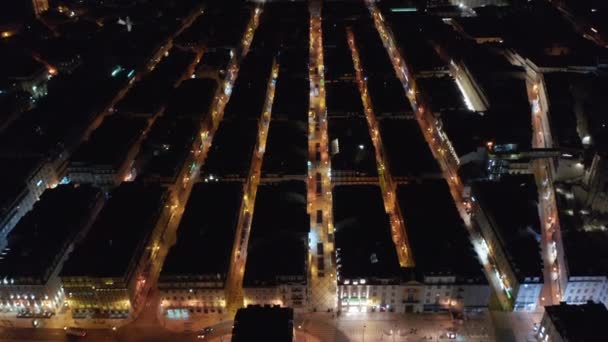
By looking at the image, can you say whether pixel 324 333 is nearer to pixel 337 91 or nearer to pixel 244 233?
pixel 244 233

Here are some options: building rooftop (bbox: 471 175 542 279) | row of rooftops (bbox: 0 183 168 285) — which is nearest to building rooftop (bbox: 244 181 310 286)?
row of rooftops (bbox: 0 183 168 285)

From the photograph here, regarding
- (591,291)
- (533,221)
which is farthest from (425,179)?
(591,291)

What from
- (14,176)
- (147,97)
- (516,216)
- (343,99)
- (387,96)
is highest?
(516,216)

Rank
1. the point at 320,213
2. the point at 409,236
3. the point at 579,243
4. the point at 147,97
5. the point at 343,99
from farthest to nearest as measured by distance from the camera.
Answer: the point at 147,97
the point at 343,99
the point at 320,213
the point at 409,236
the point at 579,243

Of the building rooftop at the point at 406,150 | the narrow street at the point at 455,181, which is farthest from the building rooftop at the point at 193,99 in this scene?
the narrow street at the point at 455,181

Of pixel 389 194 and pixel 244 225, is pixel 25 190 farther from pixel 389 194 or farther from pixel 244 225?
pixel 389 194

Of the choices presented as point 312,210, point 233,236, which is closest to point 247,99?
point 312,210

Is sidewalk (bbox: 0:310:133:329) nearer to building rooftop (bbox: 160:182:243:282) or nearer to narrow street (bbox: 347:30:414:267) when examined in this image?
building rooftop (bbox: 160:182:243:282)
